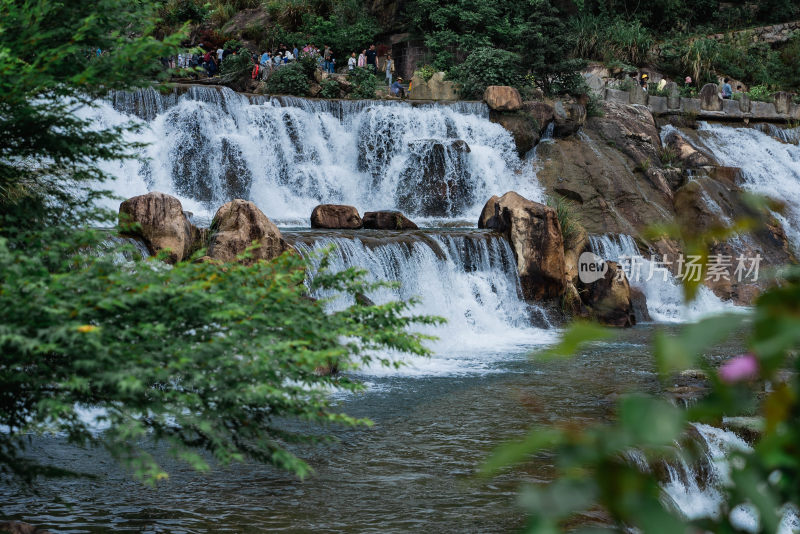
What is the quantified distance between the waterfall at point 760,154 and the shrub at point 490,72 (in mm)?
6678

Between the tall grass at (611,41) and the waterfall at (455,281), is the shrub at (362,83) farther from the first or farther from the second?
the waterfall at (455,281)

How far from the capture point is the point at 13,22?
448 centimetres

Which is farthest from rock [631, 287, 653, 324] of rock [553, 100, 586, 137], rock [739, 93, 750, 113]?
rock [739, 93, 750, 113]

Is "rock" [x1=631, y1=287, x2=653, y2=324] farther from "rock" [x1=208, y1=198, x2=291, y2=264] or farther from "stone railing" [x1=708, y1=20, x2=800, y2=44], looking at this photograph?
"stone railing" [x1=708, y1=20, x2=800, y2=44]

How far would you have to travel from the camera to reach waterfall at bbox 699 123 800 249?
2459 cm

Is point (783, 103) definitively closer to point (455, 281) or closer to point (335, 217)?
point (455, 281)

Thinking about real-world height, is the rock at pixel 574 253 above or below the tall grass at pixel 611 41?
below

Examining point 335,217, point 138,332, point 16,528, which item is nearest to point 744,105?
point 335,217

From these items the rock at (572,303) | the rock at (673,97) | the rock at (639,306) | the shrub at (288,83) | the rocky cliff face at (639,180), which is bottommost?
the rock at (639,306)

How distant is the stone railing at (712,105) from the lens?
26.7 meters

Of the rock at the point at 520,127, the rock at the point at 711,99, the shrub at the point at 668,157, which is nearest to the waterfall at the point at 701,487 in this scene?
the rock at the point at 520,127

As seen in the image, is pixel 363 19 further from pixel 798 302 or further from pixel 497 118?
pixel 798 302

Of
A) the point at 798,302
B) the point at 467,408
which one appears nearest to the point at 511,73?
the point at 467,408

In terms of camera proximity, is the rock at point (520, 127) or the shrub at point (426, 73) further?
the shrub at point (426, 73)
